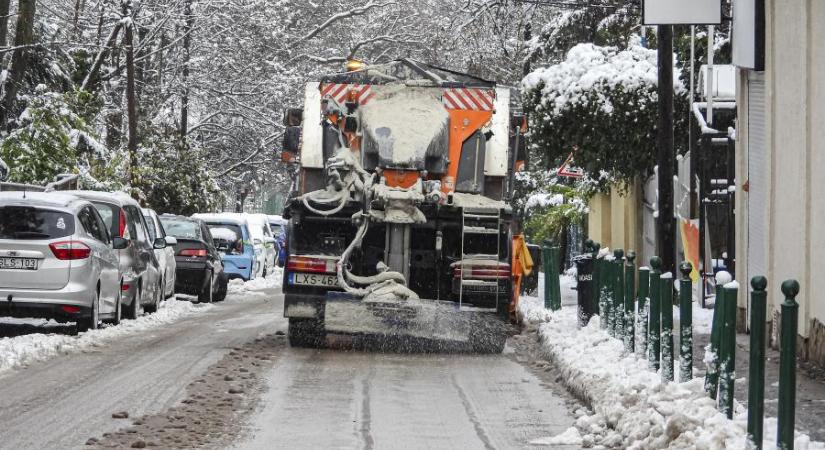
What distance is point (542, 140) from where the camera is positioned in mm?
23578

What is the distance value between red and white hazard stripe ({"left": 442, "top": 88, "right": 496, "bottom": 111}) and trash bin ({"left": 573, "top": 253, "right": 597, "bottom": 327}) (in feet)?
6.77

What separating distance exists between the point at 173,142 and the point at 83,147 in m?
15.0

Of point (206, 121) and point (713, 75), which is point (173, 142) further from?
point (713, 75)

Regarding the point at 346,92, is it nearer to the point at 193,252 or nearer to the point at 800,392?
the point at 800,392

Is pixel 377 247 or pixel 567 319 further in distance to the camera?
pixel 567 319

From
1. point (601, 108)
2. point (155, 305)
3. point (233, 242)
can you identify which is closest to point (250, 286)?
point (233, 242)

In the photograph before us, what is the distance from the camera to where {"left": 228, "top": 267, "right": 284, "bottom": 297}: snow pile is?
30.2 meters

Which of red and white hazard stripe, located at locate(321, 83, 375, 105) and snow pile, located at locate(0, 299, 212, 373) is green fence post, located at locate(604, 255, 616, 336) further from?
snow pile, located at locate(0, 299, 212, 373)

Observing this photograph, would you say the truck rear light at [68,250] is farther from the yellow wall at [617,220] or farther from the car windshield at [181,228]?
the yellow wall at [617,220]

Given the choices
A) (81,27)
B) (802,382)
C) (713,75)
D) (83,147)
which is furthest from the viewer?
(81,27)

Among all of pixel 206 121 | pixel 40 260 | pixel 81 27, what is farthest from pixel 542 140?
pixel 206 121

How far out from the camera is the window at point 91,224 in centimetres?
1712

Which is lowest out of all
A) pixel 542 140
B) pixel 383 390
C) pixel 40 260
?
pixel 383 390

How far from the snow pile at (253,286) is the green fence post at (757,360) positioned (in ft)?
73.2
